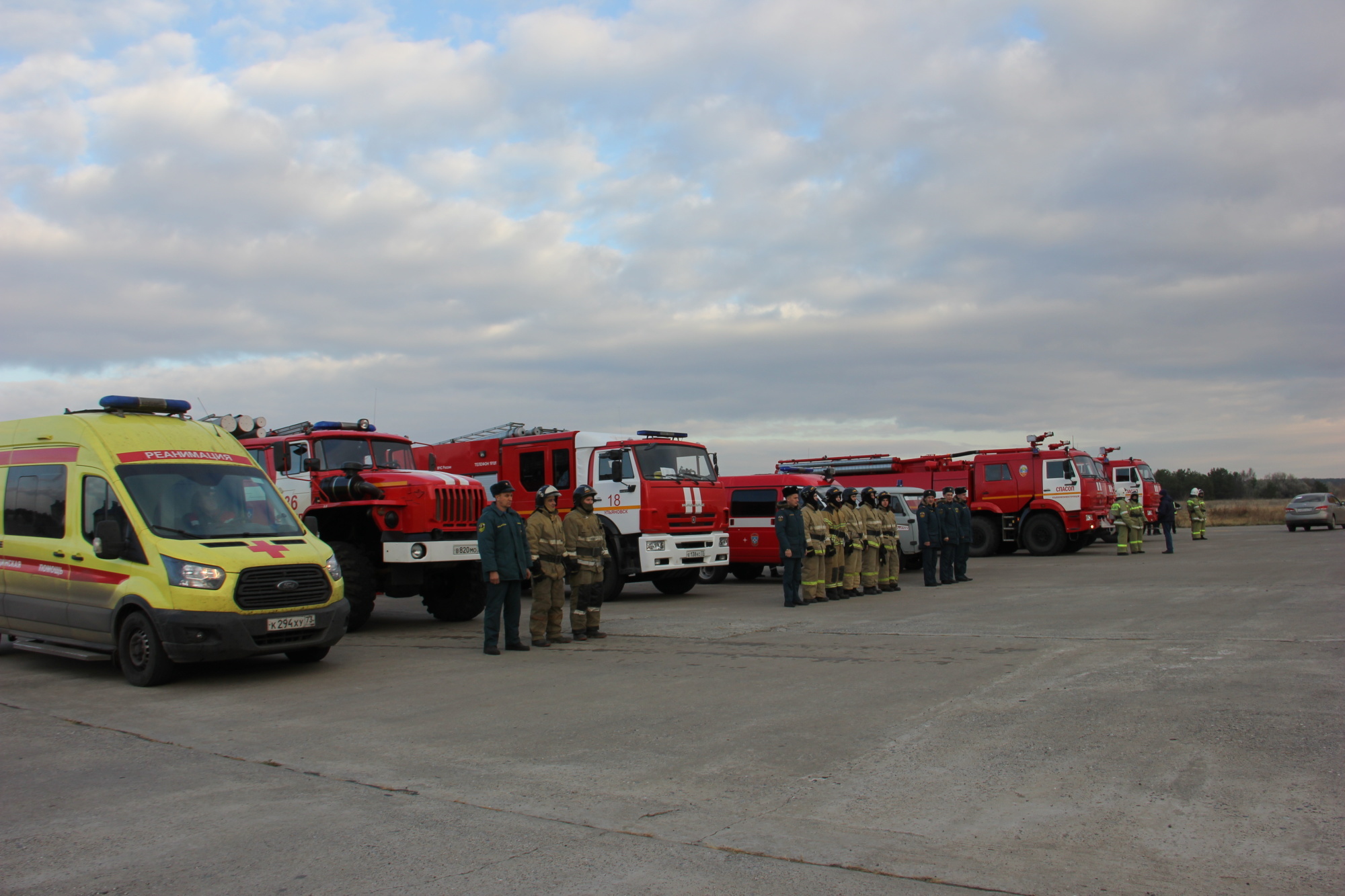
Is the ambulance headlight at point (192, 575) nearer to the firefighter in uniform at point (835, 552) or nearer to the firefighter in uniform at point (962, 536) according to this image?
the firefighter in uniform at point (835, 552)

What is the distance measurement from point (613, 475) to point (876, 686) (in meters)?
8.69

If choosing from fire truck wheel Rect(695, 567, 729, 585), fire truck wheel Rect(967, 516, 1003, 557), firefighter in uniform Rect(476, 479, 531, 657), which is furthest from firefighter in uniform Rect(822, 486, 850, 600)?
fire truck wheel Rect(967, 516, 1003, 557)

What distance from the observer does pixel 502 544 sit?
10297 millimetres

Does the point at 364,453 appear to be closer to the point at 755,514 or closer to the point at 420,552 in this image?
the point at 420,552

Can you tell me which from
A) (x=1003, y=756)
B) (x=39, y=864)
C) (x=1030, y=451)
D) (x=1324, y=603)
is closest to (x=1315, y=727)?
(x=1003, y=756)

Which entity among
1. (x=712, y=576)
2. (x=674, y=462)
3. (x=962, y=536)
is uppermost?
(x=674, y=462)

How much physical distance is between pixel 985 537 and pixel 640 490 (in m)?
14.0

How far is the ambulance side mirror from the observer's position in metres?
8.45

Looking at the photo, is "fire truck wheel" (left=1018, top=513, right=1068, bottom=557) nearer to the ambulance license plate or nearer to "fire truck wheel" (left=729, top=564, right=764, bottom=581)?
"fire truck wheel" (left=729, top=564, right=764, bottom=581)

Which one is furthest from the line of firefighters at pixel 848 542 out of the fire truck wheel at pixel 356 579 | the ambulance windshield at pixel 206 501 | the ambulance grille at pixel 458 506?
the ambulance windshield at pixel 206 501

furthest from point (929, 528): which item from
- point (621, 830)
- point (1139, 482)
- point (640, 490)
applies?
point (1139, 482)

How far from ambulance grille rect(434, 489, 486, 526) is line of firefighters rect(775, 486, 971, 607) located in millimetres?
4848

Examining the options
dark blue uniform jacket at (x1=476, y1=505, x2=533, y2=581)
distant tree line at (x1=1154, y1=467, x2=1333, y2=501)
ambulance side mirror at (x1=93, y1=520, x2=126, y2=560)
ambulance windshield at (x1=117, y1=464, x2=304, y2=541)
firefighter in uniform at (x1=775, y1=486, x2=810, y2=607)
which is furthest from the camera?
distant tree line at (x1=1154, y1=467, x2=1333, y2=501)

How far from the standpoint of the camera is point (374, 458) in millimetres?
13695
